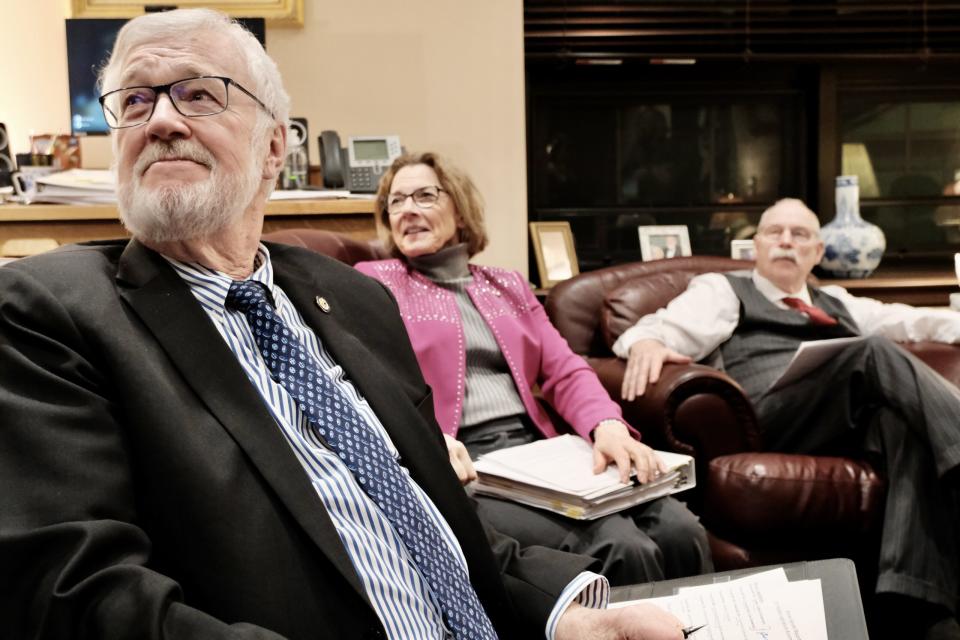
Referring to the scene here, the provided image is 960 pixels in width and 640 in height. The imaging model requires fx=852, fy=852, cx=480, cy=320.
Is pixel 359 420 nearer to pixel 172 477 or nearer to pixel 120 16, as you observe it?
pixel 172 477

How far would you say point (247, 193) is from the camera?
1100mm

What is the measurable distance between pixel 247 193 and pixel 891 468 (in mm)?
1641

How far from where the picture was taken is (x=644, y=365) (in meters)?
2.21

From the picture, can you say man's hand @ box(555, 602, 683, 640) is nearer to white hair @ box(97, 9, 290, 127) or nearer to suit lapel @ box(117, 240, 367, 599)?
suit lapel @ box(117, 240, 367, 599)

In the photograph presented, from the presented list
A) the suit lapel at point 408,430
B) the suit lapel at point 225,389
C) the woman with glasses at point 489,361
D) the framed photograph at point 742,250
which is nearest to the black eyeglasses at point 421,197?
the woman with glasses at point 489,361

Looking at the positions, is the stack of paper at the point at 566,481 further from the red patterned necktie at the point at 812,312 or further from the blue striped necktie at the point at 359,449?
the red patterned necktie at the point at 812,312

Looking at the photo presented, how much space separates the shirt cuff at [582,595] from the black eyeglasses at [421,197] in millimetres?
1260

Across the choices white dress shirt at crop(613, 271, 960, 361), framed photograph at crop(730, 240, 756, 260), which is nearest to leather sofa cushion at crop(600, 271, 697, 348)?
white dress shirt at crop(613, 271, 960, 361)

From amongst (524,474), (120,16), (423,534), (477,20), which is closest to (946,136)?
(477,20)

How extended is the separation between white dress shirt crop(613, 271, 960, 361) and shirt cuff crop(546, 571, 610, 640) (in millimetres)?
1378

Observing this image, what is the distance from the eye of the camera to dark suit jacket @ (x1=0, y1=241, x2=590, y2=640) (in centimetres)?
72

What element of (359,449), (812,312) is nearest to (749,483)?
(812,312)

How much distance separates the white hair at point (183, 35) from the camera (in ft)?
3.47

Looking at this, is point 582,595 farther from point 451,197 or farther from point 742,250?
point 742,250
